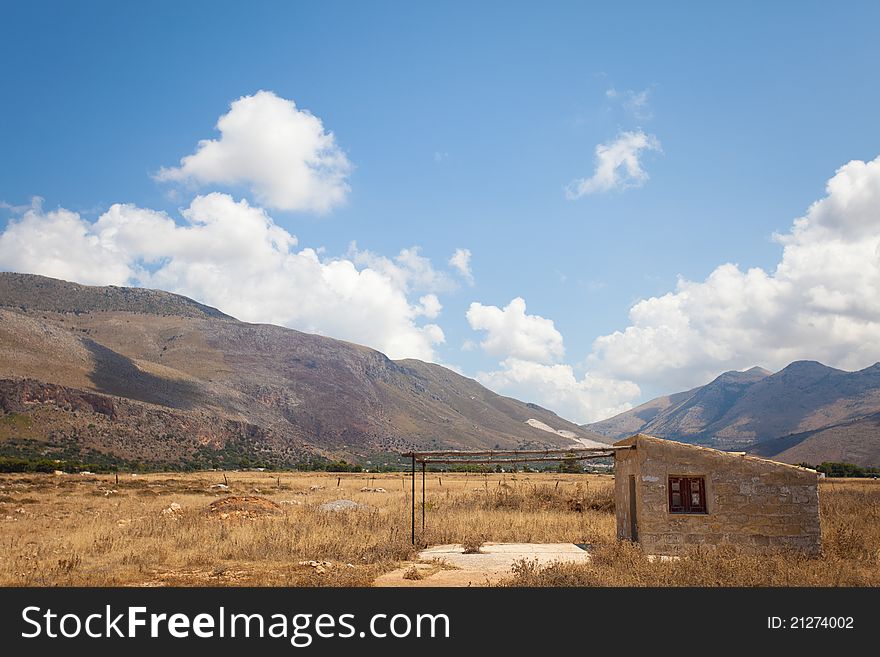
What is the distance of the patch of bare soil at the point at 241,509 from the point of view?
24562 millimetres

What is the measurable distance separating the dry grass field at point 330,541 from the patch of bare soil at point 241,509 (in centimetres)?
8

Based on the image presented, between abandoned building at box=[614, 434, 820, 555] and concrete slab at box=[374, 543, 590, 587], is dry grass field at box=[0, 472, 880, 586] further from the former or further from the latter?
abandoned building at box=[614, 434, 820, 555]

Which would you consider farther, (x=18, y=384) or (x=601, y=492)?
(x=18, y=384)

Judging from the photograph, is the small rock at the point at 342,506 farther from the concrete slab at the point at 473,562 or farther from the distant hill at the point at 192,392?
the distant hill at the point at 192,392

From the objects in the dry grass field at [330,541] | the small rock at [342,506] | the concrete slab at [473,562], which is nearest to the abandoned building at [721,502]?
the dry grass field at [330,541]

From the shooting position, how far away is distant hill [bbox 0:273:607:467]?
257ft

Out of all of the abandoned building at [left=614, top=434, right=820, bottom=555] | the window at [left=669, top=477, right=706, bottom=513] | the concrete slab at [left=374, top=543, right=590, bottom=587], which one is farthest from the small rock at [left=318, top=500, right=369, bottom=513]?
the window at [left=669, top=477, right=706, bottom=513]

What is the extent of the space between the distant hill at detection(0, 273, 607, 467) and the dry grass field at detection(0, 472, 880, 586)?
48903mm

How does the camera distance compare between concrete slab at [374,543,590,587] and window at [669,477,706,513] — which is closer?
concrete slab at [374,543,590,587]
